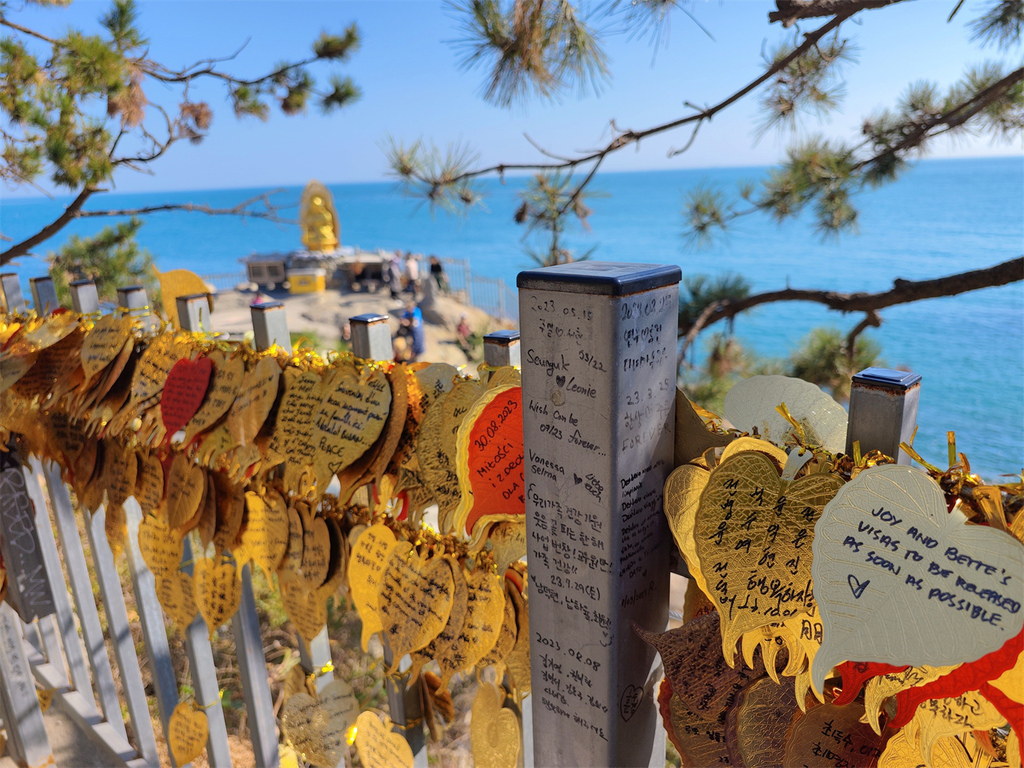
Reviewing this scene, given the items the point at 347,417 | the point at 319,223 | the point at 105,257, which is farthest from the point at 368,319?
the point at 319,223

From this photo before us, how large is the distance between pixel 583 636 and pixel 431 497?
0.69ft

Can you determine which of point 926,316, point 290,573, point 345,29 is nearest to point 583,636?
point 290,573

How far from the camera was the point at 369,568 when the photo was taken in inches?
29.8

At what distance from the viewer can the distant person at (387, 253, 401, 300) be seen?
1145 cm

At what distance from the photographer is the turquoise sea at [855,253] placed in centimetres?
1024

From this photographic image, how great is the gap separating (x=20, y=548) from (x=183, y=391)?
81 cm

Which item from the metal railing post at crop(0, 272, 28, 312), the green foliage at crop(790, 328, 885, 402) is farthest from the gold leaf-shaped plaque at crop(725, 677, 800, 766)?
the green foliage at crop(790, 328, 885, 402)

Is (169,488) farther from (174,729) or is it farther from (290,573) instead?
(174,729)

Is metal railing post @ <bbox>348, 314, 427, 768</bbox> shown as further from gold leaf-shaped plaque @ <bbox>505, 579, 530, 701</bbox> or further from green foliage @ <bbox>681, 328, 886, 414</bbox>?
green foliage @ <bbox>681, 328, 886, 414</bbox>

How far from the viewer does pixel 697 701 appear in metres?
0.56

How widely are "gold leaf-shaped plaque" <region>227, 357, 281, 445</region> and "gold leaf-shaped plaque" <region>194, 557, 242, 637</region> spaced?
265 millimetres

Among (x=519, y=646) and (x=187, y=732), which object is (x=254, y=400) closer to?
(x=519, y=646)

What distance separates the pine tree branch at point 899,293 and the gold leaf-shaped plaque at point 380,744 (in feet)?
7.73

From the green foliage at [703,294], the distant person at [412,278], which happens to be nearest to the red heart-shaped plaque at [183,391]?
the green foliage at [703,294]
